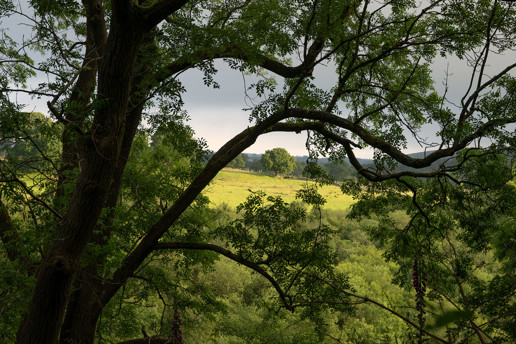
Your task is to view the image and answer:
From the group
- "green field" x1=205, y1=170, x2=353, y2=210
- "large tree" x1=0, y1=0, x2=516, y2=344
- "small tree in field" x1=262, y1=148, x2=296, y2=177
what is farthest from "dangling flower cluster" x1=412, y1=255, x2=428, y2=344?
"small tree in field" x1=262, y1=148, x2=296, y2=177

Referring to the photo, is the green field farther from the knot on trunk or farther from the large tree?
the knot on trunk

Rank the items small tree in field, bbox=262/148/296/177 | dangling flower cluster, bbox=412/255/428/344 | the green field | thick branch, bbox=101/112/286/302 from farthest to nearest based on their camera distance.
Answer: small tree in field, bbox=262/148/296/177, the green field, thick branch, bbox=101/112/286/302, dangling flower cluster, bbox=412/255/428/344

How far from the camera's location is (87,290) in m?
6.33

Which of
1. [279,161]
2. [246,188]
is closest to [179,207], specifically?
[246,188]

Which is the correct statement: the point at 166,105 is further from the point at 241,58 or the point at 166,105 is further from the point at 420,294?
the point at 420,294

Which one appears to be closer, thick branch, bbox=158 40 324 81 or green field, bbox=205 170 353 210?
thick branch, bbox=158 40 324 81

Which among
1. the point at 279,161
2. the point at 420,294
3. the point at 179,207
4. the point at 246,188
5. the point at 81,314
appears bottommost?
the point at 81,314

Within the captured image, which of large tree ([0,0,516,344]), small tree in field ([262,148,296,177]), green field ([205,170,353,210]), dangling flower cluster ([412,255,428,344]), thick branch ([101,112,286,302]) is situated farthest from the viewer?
small tree in field ([262,148,296,177])

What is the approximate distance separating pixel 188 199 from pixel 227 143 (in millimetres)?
1378

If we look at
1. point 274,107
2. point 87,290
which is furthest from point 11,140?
point 274,107

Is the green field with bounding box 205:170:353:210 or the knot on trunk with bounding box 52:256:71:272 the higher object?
the knot on trunk with bounding box 52:256:71:272

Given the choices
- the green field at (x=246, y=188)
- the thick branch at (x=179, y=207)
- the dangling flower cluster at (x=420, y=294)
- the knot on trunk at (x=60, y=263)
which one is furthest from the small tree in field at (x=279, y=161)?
the dangling flower cluster at (x=420, y=294)

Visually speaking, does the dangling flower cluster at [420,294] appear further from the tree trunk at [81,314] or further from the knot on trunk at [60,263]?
the tree trunk at [81,314]

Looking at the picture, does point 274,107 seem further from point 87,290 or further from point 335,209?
point 335,209
